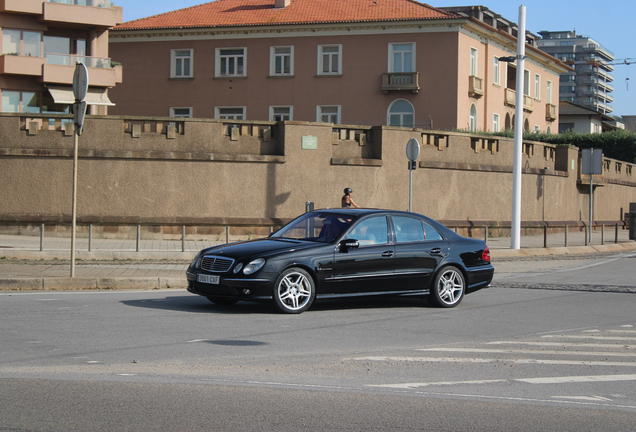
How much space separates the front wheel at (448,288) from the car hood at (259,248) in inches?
78.0

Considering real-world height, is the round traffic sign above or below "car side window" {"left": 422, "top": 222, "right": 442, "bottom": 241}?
above

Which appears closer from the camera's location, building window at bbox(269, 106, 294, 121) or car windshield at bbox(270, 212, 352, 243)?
car windshield at bbox(270, 212, 352, 243)

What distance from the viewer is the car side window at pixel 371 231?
1086 cm

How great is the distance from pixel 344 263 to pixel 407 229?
137 centimetres

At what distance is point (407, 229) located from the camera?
449 inches

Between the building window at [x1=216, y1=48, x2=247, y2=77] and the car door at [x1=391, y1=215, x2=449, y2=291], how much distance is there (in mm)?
34220

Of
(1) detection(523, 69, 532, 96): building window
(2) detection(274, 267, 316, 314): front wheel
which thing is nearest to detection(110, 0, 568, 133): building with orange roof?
(1) detection(523, 69, 532, 96): building window

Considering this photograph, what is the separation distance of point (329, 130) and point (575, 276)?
10.9 metres

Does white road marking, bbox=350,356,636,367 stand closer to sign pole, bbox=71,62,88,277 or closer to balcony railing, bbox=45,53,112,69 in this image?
sign pole, bbox=71,62,88,277

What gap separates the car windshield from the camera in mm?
10875

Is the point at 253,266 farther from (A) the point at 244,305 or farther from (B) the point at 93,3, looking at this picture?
(B) the point at 93,3

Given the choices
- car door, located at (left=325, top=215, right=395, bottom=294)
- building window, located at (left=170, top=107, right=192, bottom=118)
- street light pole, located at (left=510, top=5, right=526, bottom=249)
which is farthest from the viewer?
building window, located at (left=170, top=107, right=192, bottom=118)

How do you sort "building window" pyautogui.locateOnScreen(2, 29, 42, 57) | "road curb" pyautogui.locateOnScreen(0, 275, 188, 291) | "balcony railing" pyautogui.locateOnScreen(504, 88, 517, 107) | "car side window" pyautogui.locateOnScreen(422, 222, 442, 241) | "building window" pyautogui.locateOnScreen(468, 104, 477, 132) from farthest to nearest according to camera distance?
1. "balcony railing" pyautogui.locateOnScreen(504, 88, 517, 107)
2. "building window" pyautogui.locateOnScreen(468, 104, 477, 132)
3. "building window" pyautogui.locateOnScreen(2, 29, 42, 57)
4. "road curb" pyautogui.locateOnScreen(0, 275, 188, 291)
5. "car side window" pyautogui.locateOnScreen(422, 222, 442, 241)

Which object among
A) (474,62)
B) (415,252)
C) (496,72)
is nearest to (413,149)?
(415,252)
